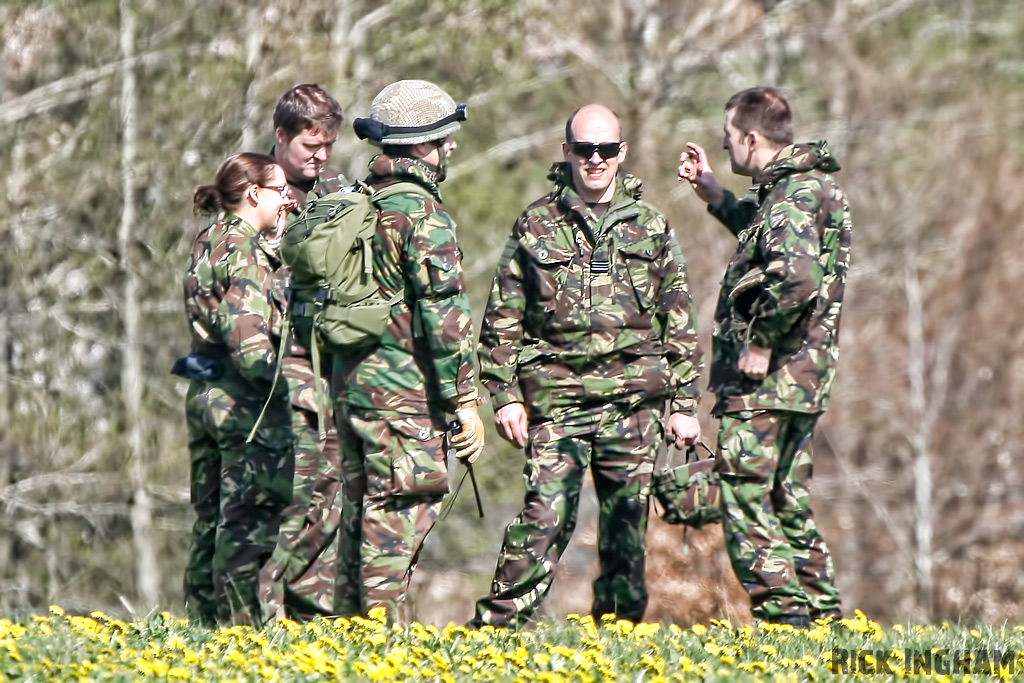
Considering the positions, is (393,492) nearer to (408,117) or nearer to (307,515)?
(307,515)

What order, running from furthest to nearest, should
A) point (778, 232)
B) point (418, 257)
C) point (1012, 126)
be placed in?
point (1012, 126) < point (778, 232) < point (418, 257)

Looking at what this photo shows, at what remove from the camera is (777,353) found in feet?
25.0

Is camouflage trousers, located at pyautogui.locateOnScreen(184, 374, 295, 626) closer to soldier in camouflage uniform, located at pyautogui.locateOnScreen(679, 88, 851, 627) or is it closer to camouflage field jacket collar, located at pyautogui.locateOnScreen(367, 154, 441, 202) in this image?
camouflage field jacket collar, located at pyautogui.locateOnScreen(367, 154, 441, 202)

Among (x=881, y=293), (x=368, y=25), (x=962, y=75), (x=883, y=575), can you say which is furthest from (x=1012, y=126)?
(x=368, y=25)

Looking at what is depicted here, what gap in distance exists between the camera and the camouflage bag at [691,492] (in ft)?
24.7

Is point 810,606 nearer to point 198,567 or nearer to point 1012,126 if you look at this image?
point 198,567

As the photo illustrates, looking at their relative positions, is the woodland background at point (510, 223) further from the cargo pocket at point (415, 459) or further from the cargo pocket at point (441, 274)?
the cargo pocket at point (441, 274)

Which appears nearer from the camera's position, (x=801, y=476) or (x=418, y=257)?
(x=418, y=257)

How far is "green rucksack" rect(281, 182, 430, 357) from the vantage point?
270 inches

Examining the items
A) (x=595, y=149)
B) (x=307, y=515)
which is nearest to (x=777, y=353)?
(x=595, y=149)

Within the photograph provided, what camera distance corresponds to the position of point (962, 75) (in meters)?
26.8

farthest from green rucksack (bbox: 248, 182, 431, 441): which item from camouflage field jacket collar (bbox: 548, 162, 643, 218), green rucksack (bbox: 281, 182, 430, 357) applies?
camouflage field jacket collar (bbox: 548, 162, 643, 218)

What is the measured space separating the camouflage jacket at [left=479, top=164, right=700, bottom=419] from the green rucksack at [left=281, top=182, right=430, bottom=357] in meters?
0.62

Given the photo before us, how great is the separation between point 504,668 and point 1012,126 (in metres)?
21.5
